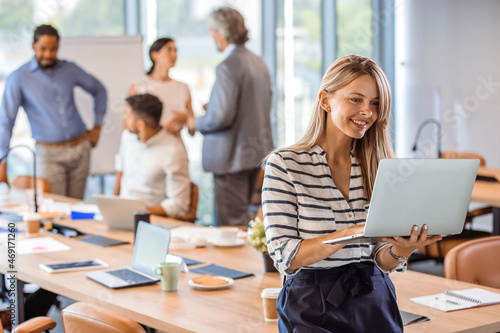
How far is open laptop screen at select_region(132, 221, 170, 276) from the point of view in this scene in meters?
2.73

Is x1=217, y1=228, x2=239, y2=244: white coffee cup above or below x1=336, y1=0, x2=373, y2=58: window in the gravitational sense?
below

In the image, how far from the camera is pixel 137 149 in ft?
15.0

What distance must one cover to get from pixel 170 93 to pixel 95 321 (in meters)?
3.96

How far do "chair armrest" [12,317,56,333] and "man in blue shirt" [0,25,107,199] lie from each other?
338cm

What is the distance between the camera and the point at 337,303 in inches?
76.2

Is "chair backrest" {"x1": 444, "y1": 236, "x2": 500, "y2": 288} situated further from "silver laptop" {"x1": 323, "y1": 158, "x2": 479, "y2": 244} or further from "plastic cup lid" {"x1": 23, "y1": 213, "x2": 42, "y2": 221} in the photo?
"plastic cup lid" {"x1": 23, "y1": 213, "x2": 42, "y2": 221}

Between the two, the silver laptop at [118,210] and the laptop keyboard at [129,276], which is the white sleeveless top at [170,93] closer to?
the silver laptop at [118,210]

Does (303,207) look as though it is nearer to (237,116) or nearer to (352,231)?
(352,231)

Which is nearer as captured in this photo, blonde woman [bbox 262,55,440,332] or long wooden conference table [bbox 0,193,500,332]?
blonde woman [bbox 262,55,440,332]

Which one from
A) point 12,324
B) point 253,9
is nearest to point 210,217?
point 253,9

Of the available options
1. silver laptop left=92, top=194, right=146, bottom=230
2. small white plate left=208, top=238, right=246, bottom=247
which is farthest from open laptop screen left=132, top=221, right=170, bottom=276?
silver laptop left=92, top=194, right=146, bottom=230

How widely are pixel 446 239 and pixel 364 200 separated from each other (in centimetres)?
284

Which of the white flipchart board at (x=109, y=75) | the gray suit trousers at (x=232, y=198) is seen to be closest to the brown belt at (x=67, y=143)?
the white flipchart board at (x=109, y=75)

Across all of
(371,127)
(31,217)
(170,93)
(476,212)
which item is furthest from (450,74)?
(371,127)
